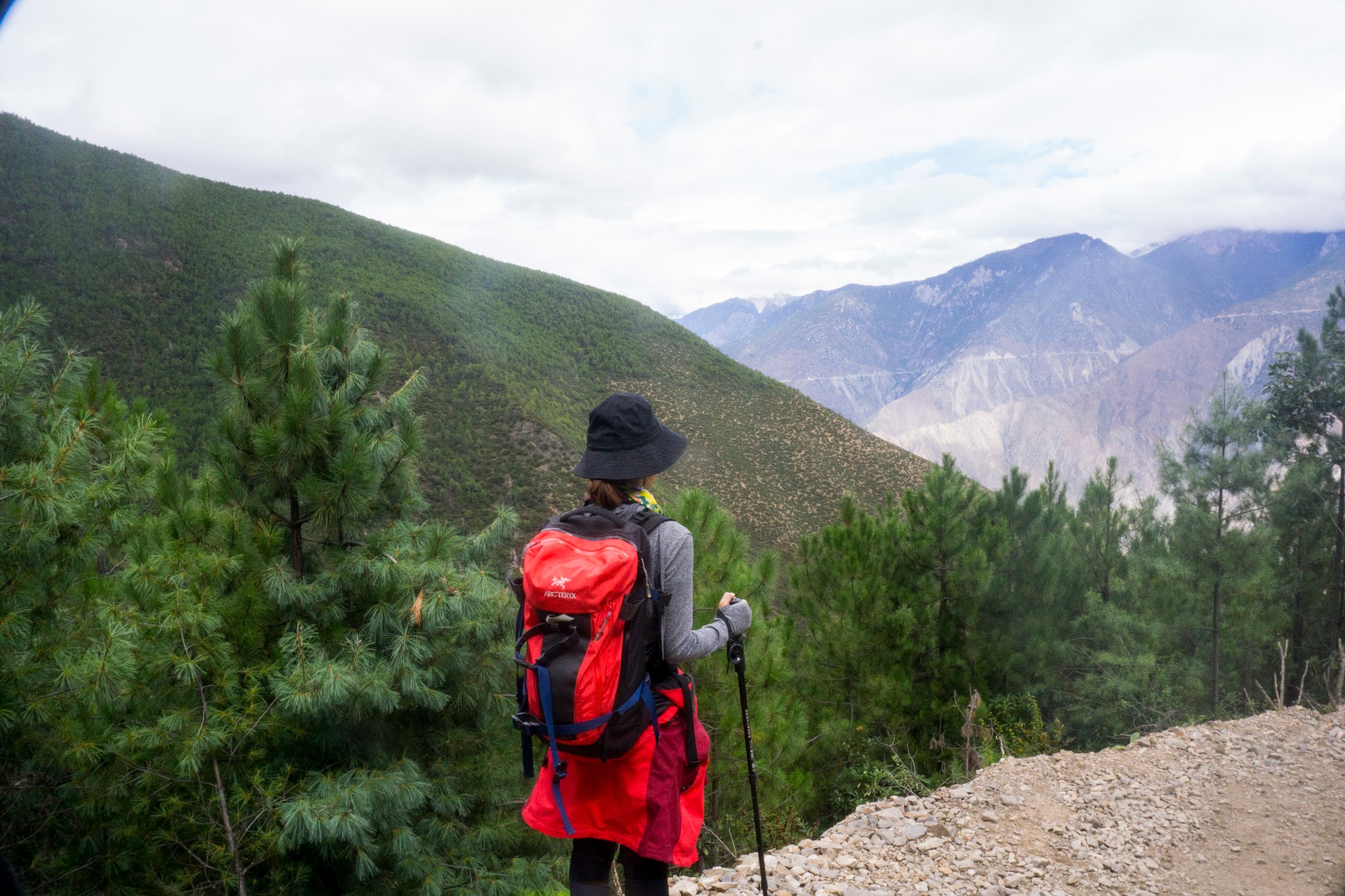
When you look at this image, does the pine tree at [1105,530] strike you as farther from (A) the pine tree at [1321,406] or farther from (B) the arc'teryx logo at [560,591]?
(B) the arc'teryx logo at [560,591]

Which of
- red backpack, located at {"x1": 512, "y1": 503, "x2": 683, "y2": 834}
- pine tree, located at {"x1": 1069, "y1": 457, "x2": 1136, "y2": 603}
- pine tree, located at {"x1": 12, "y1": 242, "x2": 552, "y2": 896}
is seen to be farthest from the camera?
pine tree, located at {"x1": 1069, "y1": 457, "x2": 1136, "y2": 603}

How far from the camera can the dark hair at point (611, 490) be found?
2.00 meters

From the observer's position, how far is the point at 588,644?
170 centimetres

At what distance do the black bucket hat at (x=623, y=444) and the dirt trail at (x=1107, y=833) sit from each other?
223 centimetres

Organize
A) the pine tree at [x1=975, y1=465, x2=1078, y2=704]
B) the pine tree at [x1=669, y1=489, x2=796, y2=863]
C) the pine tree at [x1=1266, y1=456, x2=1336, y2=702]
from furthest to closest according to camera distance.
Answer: the pine tree at [x1=1266, y1=456, x2=1336, y2=702], the pine tree at [x1=975, y1=465, x2=1078, y2=704], the pine tree at [x1=669, y1=489, x2=796, y2=863]

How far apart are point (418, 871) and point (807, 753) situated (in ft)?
19.4

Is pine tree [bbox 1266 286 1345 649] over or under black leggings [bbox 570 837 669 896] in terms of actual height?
over

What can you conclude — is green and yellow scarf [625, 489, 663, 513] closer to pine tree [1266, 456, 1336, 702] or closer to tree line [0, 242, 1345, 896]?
tree line [0, 242, 1345, 896]

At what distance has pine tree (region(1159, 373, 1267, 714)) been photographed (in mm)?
12062

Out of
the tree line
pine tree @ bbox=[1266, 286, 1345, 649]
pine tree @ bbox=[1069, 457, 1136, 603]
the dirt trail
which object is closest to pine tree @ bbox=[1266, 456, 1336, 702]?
pine tree @ bbox=[1266, 286, 1345, 649]

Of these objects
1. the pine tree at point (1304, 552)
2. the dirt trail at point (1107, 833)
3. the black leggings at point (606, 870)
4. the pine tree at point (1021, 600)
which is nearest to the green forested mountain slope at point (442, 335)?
the pine tree at point (1021, 600)

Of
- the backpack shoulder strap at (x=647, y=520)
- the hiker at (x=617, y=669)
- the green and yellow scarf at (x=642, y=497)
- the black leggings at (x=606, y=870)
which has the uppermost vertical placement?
the green and yellow scarf at (x=642, y=497)

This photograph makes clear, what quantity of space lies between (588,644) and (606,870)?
77 centimetres

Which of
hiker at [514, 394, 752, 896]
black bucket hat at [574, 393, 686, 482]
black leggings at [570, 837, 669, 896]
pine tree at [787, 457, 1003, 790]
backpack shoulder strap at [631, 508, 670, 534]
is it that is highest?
black bucket hat at [574, 393, 686, 482]
